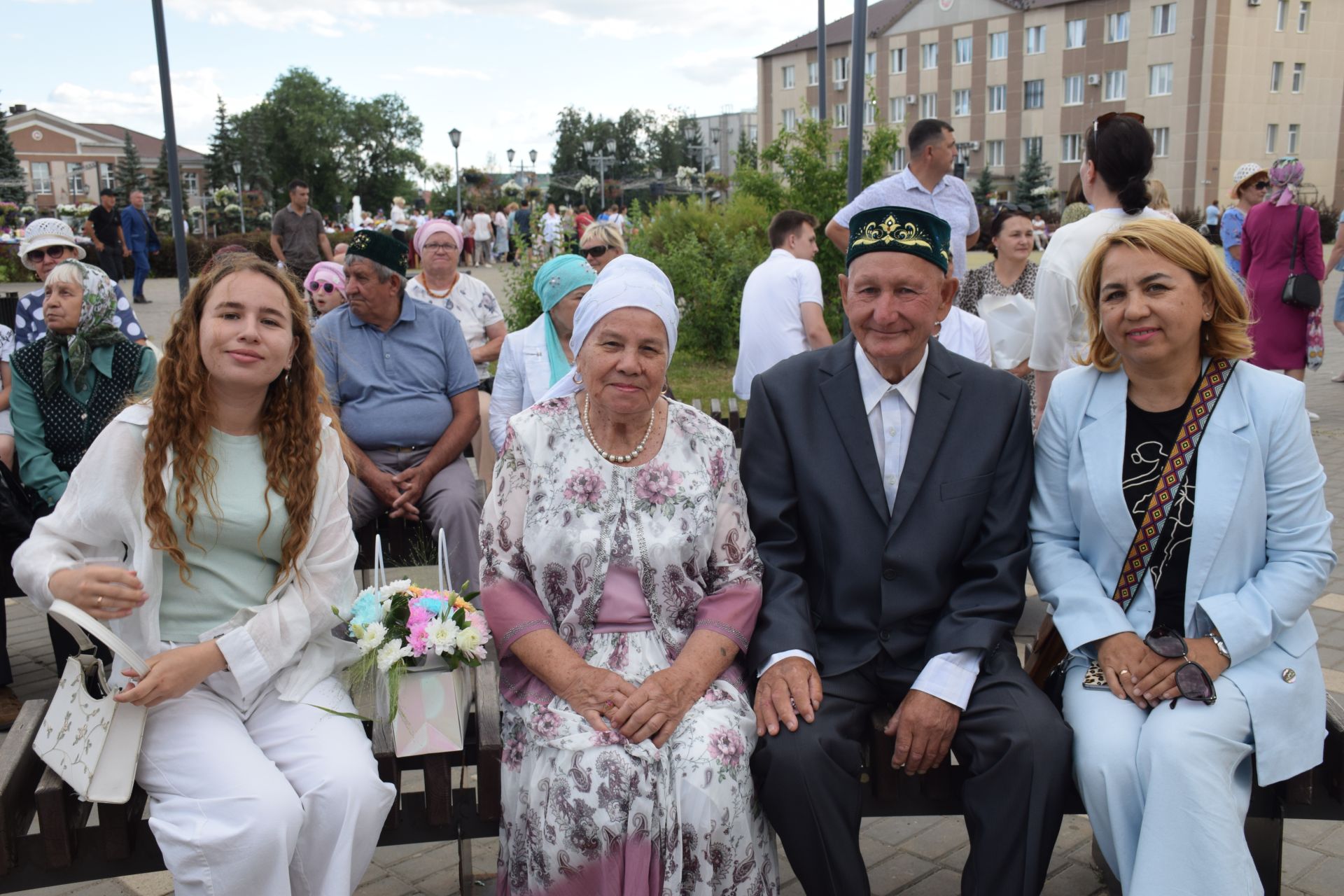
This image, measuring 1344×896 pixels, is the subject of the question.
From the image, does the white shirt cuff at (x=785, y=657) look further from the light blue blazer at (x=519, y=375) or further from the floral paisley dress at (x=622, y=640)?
the light blue blazer at (x=519, y=375)

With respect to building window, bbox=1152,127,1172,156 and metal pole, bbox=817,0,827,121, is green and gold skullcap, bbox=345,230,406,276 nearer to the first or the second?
metal pole, bbox=817,0,827,121

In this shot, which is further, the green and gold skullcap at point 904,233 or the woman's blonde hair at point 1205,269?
the green and gold skullcap at point 904,233

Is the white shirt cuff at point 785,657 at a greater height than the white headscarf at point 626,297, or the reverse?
the white headscarf at point 626,297

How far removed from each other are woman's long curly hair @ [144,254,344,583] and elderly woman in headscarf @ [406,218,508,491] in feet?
12.2

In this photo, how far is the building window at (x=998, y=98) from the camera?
60812 mm

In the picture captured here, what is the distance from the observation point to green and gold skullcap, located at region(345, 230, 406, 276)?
4867 millimetres

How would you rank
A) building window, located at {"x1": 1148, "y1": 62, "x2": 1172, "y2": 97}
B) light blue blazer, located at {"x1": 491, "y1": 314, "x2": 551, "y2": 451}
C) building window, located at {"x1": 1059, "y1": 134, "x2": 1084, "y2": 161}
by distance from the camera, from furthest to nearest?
building window, located at {"x1": 1059, "y1": 134, "x2": 1084, "y2": 161} < building window, located at {"x1": 1148, "y1": 62, "x2": 1172, "y2": 97} < light blue blazer, located at {"x1": 491, "y1": 314, "x2": 551, "y2": 451}

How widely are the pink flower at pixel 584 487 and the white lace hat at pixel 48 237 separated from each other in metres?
4.53

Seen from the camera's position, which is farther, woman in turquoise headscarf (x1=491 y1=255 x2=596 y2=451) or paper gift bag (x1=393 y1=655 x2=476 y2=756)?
woman in turquoise headscarf (x1=491 y1=255 x2=596 y2=451)

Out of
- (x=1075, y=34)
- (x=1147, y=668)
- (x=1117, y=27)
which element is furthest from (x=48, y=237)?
(x=1075, y=34)

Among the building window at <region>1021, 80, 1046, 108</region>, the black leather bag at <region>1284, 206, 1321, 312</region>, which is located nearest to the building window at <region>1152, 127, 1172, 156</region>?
the building window at <region>1021, 80, 1046, 108</region>

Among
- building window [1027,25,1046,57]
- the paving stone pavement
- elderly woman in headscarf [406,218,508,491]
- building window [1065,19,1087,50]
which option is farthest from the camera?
building window [1027,25,1046,57]

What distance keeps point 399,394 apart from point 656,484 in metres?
2.30

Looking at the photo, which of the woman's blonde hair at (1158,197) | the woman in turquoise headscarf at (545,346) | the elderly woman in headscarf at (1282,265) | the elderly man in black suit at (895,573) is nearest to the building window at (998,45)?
the elderly woman in headscarf at (1282,265)
